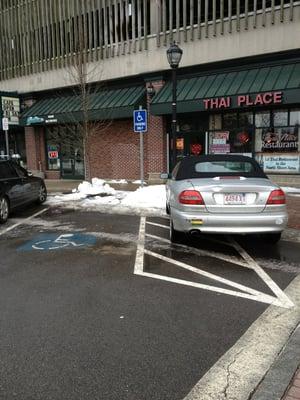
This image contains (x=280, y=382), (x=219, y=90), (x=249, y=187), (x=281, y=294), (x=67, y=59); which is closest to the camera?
(x=280, y=382)

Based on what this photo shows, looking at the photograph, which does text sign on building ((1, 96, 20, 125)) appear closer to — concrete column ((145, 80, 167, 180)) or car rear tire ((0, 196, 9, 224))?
concrete column ((145, 80, 167, 180))

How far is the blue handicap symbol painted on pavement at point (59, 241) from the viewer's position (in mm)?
7527

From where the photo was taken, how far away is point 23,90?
23672 millimetres

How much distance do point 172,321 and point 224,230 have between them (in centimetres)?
246

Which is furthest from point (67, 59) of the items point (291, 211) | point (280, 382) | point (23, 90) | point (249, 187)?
point (280, 382)

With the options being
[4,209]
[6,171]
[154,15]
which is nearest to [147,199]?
[6,171]

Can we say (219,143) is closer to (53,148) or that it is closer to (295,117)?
(295,117)

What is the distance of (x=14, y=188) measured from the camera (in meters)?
10.8

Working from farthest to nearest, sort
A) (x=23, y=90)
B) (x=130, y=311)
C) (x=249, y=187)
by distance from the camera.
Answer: (x=23, y=90)
(x=249, y=187)
(x=130, y=311)

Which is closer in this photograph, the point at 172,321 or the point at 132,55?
the point at 172,321

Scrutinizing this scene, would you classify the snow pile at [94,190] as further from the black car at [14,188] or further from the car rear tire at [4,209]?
the car rear tire at [4,209]

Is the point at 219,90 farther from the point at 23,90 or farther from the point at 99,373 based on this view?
the point at 99,373

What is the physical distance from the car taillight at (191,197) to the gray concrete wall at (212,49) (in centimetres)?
1075

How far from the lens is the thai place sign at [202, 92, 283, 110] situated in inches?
574
